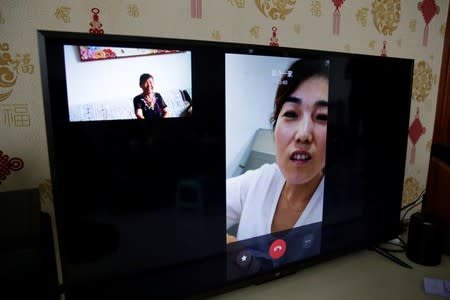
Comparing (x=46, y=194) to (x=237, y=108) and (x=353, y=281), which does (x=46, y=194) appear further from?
(x=353, y=281)

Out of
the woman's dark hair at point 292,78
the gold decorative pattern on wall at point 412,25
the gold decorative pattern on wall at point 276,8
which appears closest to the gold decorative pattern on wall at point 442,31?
the gold decorative pattern on wall at point 412,25

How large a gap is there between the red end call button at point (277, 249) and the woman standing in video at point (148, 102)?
1.78ft

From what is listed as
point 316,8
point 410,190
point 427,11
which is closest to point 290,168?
point 316,8

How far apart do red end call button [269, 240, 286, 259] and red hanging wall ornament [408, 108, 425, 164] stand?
0.94m

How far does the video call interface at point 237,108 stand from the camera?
654mm

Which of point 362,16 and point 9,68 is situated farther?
point 362,16

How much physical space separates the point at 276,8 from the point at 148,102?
64 centimetres

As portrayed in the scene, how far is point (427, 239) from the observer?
3.93 ft

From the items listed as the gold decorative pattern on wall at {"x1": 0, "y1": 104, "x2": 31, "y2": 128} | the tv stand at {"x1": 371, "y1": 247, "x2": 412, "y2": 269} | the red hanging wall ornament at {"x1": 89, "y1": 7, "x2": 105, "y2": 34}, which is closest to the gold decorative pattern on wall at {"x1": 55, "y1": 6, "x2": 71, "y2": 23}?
the red hanging wall ornament at {"x1": 89, "y1": 7, "x2": 105, "y2": 34}

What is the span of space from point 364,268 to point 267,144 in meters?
0.65

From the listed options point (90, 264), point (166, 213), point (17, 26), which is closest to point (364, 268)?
point (166, 213)

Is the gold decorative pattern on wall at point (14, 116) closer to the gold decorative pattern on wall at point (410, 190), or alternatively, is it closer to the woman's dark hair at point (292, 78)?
the woman's dark hair at point (292, 78)

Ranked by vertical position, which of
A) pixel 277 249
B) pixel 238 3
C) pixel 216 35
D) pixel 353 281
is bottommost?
pixel 353 281

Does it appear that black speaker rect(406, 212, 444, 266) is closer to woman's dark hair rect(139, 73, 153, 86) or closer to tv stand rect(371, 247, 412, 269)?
tv stand rect(371, 247, 412, 269)
